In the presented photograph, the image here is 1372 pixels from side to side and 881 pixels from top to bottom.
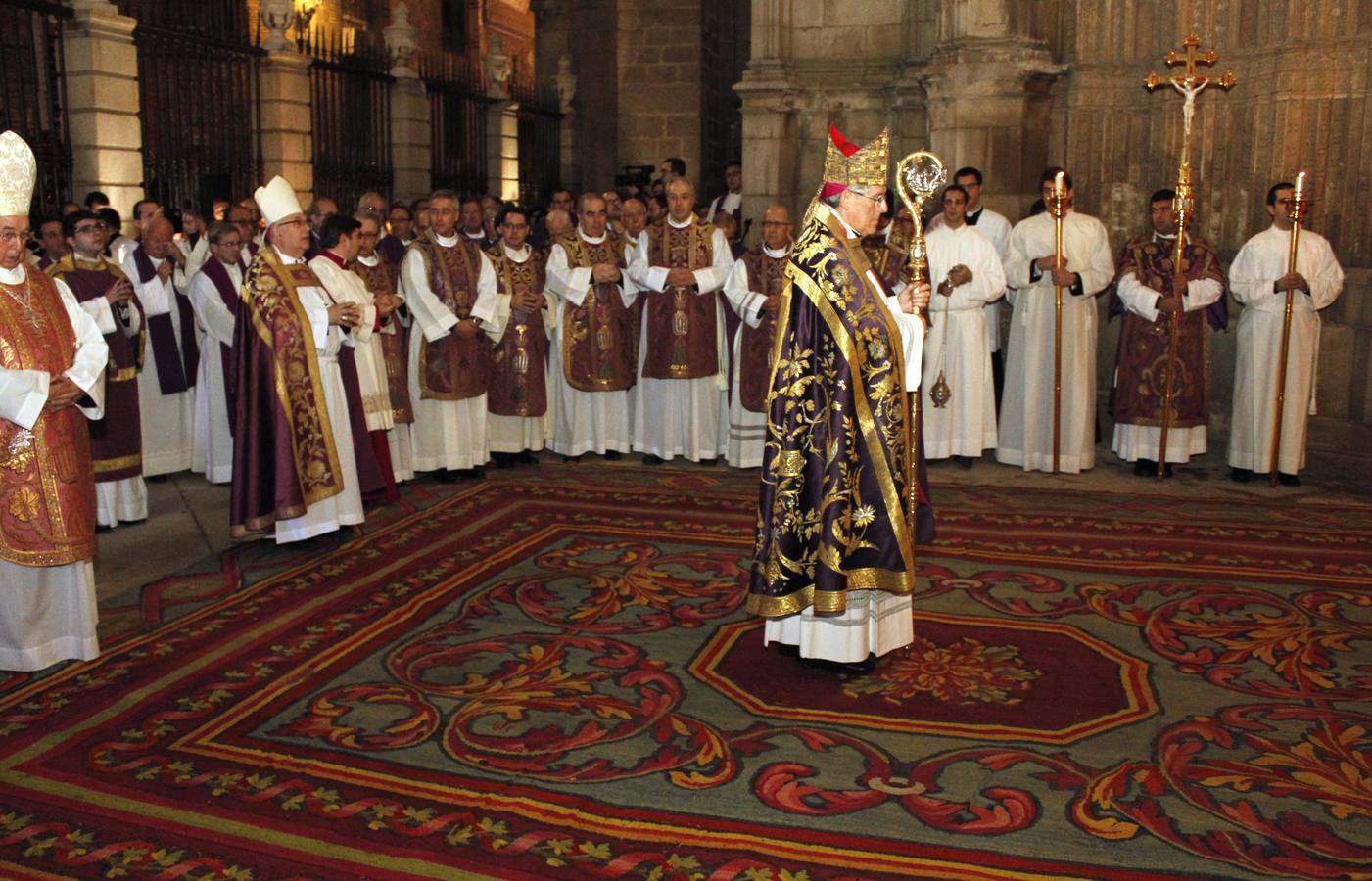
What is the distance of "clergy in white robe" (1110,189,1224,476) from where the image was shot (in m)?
8.30

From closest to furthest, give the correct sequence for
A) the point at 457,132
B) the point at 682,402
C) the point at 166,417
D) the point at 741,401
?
the point at 166,417
the point at 741,401
the point at 682,402
the point at 457,132

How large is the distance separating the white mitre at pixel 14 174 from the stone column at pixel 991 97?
705 centimetres

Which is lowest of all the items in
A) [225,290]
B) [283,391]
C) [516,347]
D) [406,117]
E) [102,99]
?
[283,391]

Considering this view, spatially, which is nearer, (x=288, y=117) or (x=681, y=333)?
(x=681, y=333)

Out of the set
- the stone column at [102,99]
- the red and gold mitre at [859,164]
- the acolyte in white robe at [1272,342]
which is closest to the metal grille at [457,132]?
the stone column at [102,99]

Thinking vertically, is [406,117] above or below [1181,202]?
above

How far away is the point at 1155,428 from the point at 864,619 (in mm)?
4596

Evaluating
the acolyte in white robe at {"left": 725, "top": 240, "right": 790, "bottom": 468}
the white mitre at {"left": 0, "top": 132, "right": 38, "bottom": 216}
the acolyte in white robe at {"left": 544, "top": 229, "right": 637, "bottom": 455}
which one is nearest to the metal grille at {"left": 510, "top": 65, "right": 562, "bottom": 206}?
the acolyte in white robe at {"left": 544, "top": 229, "right": 637, "bottom": 455}

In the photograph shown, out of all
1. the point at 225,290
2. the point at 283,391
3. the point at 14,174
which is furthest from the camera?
the point at 225,290

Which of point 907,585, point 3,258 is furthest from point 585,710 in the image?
point 3,258

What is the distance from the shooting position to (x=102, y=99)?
11.6 m

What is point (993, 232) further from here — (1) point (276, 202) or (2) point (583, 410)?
A: (1) point (276, 202)

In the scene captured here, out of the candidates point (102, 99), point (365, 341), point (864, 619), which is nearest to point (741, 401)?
point (365, 341)

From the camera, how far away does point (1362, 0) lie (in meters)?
8.71
